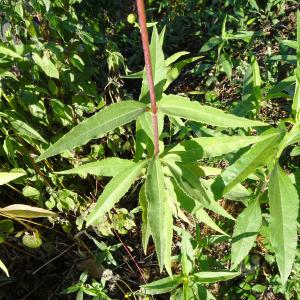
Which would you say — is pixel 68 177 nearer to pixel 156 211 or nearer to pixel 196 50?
pixel 156 211

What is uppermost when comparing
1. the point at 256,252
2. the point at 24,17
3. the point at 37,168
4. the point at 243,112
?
the point at 24,17

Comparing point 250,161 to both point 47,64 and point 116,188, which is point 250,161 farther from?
point 47,64

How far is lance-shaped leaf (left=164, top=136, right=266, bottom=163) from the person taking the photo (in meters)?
1.46

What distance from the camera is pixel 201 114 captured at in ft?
4.24

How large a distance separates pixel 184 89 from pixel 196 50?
479 millimetres

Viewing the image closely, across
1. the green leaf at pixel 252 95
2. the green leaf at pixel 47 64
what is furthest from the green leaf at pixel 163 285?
A: the green leaf at pixel 47 64

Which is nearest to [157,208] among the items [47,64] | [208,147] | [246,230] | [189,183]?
[189,183]

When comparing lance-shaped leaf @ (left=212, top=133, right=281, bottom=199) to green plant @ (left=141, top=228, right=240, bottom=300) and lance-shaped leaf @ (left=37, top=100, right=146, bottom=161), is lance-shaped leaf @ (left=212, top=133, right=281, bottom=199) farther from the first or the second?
green plant @ (left=141, top=228, right=240, bottom=300)

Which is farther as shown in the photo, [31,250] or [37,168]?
[31,250]

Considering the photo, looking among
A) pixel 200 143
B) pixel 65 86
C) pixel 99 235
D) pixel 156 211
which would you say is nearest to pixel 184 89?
pixel 65 86

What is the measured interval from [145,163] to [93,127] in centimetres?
37

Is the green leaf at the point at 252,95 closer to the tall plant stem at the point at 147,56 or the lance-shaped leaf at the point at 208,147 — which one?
the lance-shaped leaf at the point at 208,147

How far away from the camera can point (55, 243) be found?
264 centimetres

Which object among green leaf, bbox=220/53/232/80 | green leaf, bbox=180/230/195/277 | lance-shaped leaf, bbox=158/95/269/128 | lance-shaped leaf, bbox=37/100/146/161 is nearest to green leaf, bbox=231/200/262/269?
green leaf, bbox=180/230/195/277
